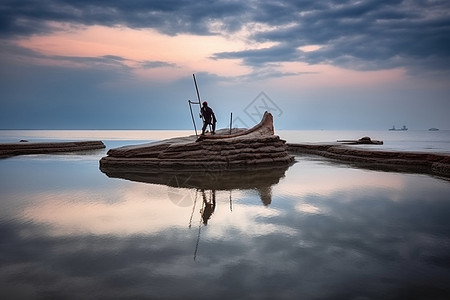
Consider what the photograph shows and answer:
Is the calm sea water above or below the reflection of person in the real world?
below

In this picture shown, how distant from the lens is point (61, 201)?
7945 millimetres

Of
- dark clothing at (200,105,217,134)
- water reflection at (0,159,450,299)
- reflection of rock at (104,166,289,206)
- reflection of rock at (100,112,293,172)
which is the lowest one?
water reflection at (0,159,450,299)

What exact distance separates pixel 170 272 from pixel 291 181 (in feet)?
24.8

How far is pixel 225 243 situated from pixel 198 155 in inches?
379

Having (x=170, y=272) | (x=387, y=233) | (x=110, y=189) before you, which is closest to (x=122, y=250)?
(x=170, y=272)

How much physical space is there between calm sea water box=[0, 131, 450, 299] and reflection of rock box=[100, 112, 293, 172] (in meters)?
4.78

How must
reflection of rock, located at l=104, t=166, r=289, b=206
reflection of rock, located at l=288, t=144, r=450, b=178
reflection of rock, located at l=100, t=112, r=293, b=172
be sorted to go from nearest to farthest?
reflection of rock, located at l=104, t=166, r=289, b=206 < reflection of rock, located at l=288, t=144, r=450, b=178 < reflection of rock, located at l=100, t=112, r=293, b=172

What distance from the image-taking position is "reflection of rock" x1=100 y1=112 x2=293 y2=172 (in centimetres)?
1416

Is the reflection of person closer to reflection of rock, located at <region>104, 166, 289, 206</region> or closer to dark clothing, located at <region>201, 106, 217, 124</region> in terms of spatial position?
reflection of rock, located at <region>104, 166, 289, 206</region>

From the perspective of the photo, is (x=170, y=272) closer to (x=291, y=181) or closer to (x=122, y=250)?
(x=122, y=250)

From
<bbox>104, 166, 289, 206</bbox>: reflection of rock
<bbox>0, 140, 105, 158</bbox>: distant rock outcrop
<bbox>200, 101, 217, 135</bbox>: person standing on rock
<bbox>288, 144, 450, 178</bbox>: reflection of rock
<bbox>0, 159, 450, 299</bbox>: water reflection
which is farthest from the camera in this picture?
<bbox>0, 140, 105, 158</bbox>: distant rock outcrop

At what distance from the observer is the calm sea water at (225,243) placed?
3646mm

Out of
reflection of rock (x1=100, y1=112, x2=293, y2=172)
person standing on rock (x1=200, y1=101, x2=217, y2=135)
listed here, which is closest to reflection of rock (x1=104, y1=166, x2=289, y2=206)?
reflection of rock (x1=100, y1=112, x2=293, y2=172)

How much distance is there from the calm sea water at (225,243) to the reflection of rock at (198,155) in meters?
4.78
